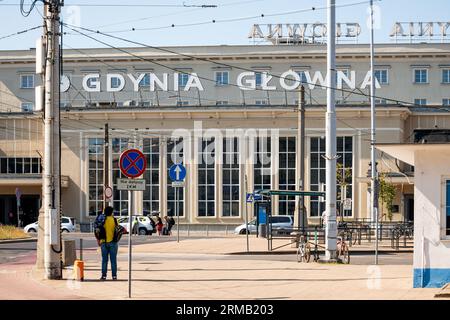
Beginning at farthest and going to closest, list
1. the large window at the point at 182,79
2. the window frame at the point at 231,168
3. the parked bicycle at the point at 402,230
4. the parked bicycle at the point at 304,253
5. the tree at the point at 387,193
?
1. the large window at the point at 182,79
2. the window frame at the point at 231,168
3. the tree at the point at 387,193
4. the parked bicycle at the point at 402,230
5. the parked bicycle at the point at 304,253

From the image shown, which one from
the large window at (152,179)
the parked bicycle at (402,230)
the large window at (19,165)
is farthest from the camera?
the large window at (19,165)

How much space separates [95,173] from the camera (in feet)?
244

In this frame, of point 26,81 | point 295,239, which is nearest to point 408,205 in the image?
point 26,81

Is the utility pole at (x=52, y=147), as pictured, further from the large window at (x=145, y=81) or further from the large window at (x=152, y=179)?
the large window at (x=145, y=81)

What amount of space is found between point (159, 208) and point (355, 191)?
1477 centimetres

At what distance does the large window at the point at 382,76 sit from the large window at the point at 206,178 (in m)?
17.1

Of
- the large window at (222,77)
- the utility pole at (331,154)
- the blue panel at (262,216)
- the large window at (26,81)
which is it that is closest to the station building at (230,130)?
the large window at (222,77)

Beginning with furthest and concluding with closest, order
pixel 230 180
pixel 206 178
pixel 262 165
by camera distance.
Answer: pixel 206 178
pixel 230 180
pixel 262 165

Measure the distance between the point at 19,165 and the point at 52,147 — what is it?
2118 inches

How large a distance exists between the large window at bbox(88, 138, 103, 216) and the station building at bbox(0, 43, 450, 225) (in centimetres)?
8

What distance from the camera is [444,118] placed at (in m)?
72.9

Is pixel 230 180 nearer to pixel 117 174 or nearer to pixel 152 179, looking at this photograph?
pixel 152 179

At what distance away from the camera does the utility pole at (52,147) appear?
23031 millimetres

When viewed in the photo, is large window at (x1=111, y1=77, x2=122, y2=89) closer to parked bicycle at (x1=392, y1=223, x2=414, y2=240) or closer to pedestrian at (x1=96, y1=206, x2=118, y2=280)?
parked bicycle at (x1=392, y1=223, x2=414, y2=240)
